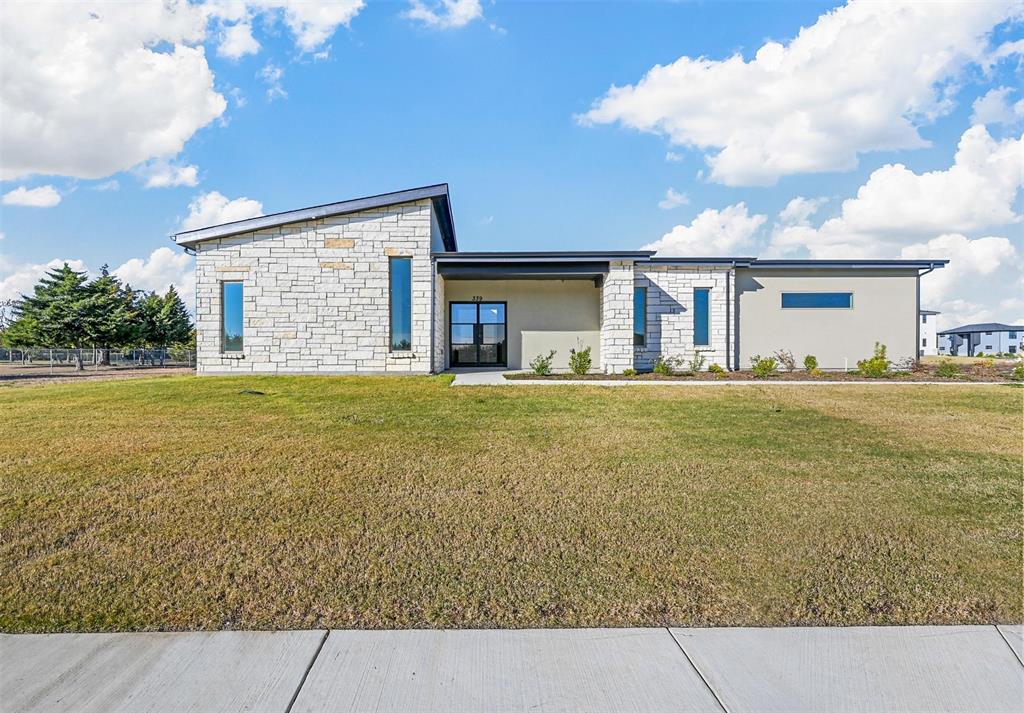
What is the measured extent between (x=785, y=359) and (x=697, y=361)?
3.13 m

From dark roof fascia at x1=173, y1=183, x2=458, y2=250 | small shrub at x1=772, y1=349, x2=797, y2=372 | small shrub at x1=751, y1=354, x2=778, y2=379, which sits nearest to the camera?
dark roof fascia at x1=173, y1=183, x2=458, y2=250

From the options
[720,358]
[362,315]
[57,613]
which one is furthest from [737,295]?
[57,613]

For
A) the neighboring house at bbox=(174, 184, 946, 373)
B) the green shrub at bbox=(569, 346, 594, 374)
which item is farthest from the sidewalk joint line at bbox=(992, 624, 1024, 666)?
the neighboring house at bbox=(174, 184, 946, 373)

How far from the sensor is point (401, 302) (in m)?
14.8

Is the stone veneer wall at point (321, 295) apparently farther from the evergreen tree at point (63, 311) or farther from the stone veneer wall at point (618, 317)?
the evergreen tree at point (63, 311)

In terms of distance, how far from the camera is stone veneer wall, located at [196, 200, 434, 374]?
1462cm

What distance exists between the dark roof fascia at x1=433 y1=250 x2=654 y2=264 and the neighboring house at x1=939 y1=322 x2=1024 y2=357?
73219 millimetres

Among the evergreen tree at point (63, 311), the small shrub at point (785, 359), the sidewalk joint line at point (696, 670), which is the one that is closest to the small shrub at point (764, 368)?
the small shrub at point (785, 359)

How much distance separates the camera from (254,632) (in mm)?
2988

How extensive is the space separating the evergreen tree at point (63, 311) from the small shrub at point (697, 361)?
33.2 m

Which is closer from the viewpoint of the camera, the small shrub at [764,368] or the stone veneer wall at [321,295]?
the stone veneer wall at [321,295]

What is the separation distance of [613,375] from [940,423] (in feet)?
25.6

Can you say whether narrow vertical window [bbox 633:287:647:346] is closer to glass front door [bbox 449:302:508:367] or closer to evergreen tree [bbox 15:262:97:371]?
glass front door [bbox 449:302:508:367]

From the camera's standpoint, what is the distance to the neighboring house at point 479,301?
14.6m
